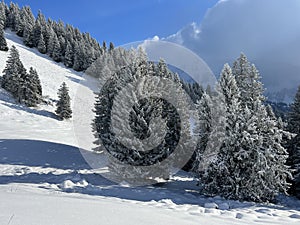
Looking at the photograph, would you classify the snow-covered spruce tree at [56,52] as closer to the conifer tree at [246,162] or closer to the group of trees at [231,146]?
the group of trees at [231,146]

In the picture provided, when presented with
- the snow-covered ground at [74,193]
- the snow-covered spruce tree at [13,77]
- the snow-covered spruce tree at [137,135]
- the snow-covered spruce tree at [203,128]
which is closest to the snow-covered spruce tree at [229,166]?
the snow-covered ground at [74,193]

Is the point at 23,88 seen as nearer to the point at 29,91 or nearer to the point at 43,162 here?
the point at 29,91

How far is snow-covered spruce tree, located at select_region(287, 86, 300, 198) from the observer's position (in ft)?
60.1

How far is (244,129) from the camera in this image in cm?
1410

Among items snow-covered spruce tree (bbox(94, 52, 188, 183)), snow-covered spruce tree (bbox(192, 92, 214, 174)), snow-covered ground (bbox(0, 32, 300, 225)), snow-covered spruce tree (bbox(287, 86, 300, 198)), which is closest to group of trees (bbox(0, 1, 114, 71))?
snow-covered ground (bbox(0, 32, 300, 225))

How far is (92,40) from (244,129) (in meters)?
88.9

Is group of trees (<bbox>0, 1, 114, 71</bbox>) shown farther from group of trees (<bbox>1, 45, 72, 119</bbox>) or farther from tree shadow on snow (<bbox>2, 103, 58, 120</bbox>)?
tree shadow on snow (<bbox>2, 103, 58, 120</bbox>)

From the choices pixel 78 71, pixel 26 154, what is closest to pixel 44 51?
pixel 78 71

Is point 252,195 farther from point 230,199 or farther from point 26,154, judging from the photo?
point 26,154

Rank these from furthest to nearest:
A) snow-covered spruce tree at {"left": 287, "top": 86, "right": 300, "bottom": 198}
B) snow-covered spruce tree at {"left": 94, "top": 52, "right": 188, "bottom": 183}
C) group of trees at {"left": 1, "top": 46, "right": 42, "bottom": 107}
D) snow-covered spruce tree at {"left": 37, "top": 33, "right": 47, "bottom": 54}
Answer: snow-covered spruce tree at {"left": 37, "top": 33, "right": 47, "bottom": 54}
group of trees at {"left": 1, "top": 46, "right": 42, "bottom": 107}
snow-covered spruce tree at {"left": 287, "top": 86, "right": 300, "bottom": 198}
snow-covered spruce tree at {"left": 94, "top": 52, "right": 188, "bottom": 183}

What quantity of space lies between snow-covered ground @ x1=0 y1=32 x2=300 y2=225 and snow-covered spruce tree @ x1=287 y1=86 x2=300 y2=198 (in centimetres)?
178

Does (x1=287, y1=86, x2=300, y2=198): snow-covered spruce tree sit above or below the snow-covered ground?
above

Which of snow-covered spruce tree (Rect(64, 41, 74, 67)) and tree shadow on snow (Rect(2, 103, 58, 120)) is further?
snow-covered spruce tree (Rect(64, 41, 74, 67))

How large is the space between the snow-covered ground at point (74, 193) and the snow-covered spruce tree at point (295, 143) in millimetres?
1777
